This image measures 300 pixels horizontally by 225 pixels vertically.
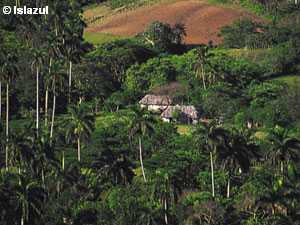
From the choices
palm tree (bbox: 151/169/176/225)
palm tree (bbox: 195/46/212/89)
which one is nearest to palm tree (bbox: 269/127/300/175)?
palm tree (bbox: 151/169/176/225)

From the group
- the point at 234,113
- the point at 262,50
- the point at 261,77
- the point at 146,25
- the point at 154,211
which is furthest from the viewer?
the point at 146,25

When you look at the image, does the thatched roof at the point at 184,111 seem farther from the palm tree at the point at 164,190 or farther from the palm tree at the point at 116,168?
the palm tree at the point at 164,190

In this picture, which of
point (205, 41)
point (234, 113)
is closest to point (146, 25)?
point (205, 41)

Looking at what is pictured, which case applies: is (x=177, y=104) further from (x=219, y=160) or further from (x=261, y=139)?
(x=219, y=160)

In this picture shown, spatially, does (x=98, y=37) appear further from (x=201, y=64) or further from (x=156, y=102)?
(x=156, y=102)

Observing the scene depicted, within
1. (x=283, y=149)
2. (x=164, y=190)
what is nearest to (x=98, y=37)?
(x=283, y=149)

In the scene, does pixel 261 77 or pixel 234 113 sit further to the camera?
pixel 261 77
